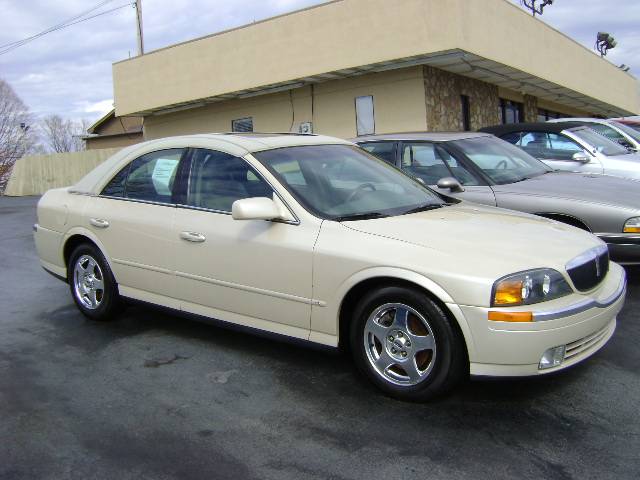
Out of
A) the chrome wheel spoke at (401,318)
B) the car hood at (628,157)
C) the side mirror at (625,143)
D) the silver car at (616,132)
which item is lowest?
the chrome wheel spoke at (401,318)

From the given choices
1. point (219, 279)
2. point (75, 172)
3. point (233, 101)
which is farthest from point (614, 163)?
point (75, 172)

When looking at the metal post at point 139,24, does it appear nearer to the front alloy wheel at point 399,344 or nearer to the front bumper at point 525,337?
the front alloy wheel at point 399,344

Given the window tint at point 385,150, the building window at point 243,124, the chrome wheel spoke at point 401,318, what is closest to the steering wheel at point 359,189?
the chrome wheel spoke at point 401,318

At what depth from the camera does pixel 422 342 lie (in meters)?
3.61

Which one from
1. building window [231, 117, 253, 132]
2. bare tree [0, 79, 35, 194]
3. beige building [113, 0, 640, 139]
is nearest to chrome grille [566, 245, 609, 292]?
beige building [113, 0, 640, 139]

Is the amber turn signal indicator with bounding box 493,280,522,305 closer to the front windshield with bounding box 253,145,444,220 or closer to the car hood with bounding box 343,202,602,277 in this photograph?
the car hood with bounding box 343,202,602,277

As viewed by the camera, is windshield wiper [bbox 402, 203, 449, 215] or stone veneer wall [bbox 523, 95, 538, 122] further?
stone veneer wall [bbox 523, 95, 538, 122]

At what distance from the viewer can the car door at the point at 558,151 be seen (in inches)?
A: 337

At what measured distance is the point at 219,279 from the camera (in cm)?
440

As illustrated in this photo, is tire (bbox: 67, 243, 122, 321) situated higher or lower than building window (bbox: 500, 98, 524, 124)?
lower

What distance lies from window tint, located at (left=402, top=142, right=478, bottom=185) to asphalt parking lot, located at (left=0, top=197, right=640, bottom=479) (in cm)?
243

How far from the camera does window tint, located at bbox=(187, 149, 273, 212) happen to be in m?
4.43

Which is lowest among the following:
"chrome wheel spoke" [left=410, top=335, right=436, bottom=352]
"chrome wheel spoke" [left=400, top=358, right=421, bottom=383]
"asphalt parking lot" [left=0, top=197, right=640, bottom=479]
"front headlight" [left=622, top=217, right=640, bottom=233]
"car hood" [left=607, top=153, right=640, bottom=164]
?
"asphalt parking lot" [left=0, top=197, right=640, bottom=479]

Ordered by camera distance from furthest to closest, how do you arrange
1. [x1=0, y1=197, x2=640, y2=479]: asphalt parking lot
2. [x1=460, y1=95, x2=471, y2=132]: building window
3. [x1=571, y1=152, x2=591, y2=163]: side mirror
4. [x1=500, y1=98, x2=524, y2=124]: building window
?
[x1=500, y1=98, x2=524, y2=124]: building window, [x1=460, y1=95, x2=471, y2=132]: building window, [x1=571, y1=152, x2=591, y2=163]: side mirror, [x1=0, y1=197, x2=640, y2=479]: asphalt parking lot
